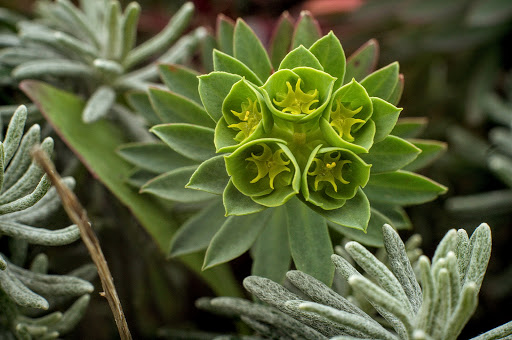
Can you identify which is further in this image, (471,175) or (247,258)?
(471,175)

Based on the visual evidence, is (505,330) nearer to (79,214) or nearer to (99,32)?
(79,214)

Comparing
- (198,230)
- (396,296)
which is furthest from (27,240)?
(396,296)

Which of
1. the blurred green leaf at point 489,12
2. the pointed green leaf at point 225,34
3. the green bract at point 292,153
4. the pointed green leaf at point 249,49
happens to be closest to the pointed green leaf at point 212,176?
the green bract at point 292,153

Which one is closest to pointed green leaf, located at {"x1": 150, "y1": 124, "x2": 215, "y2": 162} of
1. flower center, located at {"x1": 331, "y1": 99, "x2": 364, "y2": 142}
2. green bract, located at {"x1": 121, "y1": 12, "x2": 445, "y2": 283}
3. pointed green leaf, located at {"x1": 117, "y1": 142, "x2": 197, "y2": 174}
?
green bract, located at {"x1": 121, "y1": 12, "x2": 445, "y2": 283}

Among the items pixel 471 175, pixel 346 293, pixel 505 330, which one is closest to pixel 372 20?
pixel 471 175

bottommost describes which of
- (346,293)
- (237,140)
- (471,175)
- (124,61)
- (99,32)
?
(471,175)

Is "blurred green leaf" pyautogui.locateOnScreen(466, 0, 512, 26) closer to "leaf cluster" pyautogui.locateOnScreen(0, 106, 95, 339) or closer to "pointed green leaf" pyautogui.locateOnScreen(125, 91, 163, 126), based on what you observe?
"pointed green leaf" pyautogui.locateOnScreen(125, 91, 163, 126)

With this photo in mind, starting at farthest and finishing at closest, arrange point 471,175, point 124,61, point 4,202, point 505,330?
1. point 471,175
2. point 124,61
3. point 4,202
4. point 505,330
